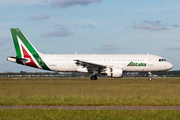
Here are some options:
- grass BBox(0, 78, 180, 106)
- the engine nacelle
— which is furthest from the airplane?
grass BBox(0, 78, 180, 106)

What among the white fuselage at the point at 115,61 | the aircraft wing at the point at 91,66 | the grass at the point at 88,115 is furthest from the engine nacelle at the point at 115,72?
the grass at the point at 88,115

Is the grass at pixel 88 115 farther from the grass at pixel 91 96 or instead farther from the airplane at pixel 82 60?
the airplane at pixel 82 60

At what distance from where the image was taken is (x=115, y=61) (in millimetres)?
50406

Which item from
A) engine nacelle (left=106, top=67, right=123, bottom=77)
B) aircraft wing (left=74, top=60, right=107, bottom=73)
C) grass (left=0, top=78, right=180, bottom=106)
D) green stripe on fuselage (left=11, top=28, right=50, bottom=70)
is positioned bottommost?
grass (left=0, top=78, right=180, bottom=106)

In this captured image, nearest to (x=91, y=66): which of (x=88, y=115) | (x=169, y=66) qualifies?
(x=169, y=66)

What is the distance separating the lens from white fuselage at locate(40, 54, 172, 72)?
165ft

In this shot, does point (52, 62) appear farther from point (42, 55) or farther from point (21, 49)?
point (21, 49)

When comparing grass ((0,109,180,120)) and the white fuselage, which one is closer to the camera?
grass ((0,109,180,120))

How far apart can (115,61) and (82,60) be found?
20.0 feet

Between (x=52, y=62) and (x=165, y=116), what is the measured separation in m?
40.0

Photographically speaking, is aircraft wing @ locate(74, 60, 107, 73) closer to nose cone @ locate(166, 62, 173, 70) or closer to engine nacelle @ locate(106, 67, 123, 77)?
engine nacelle @ locate(106, 67, 123, 77)

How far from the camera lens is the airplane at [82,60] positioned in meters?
50.1

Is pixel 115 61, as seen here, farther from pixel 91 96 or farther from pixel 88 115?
pixel 88 115

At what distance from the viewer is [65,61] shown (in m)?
51.0
